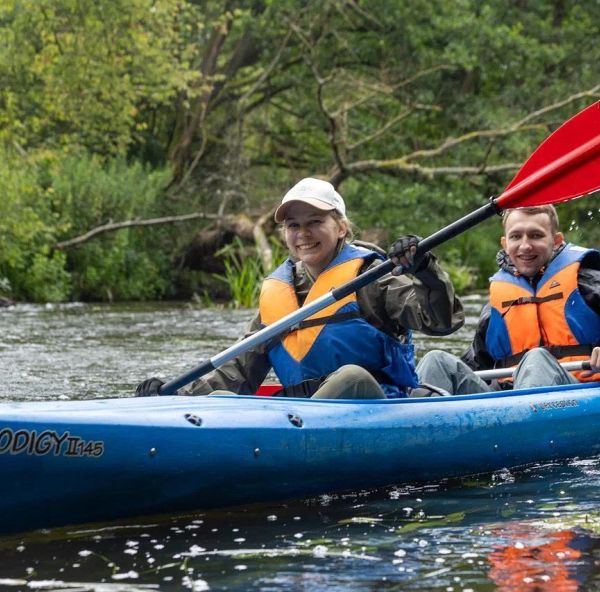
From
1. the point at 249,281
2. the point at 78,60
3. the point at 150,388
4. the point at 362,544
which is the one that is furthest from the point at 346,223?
the point at 78,60

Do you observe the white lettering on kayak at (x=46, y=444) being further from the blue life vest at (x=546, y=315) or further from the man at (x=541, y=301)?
the blue life vest at (x=546, y=315)

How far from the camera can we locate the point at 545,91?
647 inches

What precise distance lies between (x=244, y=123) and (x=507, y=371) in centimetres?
1273

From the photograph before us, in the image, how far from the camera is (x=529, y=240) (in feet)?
14.6

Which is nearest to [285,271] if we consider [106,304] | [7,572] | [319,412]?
[319,412]

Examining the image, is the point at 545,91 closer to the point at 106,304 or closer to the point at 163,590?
the point at 106,304

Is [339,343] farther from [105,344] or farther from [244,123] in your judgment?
[244,123]

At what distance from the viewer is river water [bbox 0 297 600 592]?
256cm

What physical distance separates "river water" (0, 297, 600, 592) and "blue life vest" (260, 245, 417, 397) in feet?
1.29

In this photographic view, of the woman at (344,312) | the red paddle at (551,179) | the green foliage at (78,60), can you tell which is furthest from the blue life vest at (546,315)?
the green foliage at (78,60)

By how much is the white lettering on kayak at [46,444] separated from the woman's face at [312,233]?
3.56 ft

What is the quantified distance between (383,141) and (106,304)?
Answer: 5.27 metres

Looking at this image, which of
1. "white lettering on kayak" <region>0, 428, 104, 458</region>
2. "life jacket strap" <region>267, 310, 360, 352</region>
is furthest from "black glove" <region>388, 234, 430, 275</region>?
"white lettering on kayak" <region>0, 428, 104, 458</region>

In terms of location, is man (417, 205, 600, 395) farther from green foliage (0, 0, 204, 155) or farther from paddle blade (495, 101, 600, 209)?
green foliage (0, 0, 204, 155)
